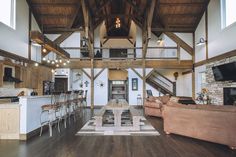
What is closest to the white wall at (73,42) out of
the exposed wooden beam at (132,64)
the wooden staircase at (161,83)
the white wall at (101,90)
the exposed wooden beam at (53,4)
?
the exposed wooden beam at (132,64)

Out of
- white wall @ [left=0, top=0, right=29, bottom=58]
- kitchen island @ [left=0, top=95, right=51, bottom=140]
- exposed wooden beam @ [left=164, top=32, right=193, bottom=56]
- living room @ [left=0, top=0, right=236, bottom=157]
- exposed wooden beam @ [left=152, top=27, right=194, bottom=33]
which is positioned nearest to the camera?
living room @ [left=0, top=0, right=236, bottom=157]

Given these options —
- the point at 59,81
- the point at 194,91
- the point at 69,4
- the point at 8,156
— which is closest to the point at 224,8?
the point at 194,91

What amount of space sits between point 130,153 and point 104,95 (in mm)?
8975

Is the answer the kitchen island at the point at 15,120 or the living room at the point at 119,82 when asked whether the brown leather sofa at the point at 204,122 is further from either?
the kitchen island at the point at 15,120

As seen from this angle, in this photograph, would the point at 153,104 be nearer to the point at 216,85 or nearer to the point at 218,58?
the point at 216,85

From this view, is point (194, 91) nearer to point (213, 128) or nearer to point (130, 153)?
point (213, 128)

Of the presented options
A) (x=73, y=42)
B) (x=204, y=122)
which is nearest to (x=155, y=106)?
(x=204, y=122)

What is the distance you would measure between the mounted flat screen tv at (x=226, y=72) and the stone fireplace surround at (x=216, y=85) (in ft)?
0.96

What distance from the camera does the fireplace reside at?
291 inches

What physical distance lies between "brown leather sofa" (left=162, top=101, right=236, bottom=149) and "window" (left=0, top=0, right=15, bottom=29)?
7.16m

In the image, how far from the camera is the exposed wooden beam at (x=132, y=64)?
38.7ft

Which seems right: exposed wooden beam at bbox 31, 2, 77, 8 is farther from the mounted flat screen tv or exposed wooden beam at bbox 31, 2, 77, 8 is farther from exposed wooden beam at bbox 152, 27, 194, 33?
A: the mounted flat screen tv

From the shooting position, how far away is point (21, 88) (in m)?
8.32

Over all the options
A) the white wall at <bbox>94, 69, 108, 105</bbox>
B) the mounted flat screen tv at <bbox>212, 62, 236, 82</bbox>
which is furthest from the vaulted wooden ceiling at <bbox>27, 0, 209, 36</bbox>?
the mounted flat screen tv at <bbox>212, 62, 236, 82</bbox>
